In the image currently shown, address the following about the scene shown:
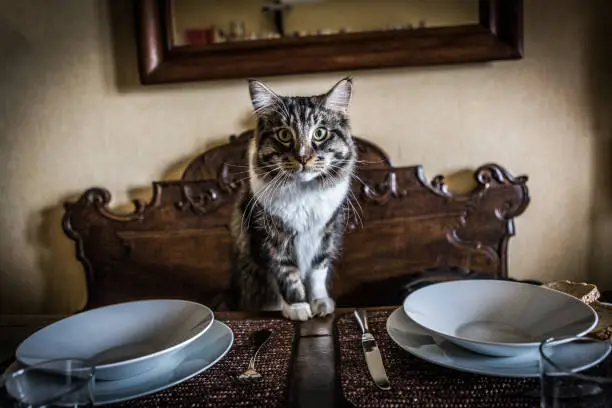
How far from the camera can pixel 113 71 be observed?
4.89ft

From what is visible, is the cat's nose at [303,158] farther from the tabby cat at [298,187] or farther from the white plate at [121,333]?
the white plate at [121,333]

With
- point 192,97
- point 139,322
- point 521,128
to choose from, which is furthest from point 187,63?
point 521,128

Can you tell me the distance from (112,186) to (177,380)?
3.40ft

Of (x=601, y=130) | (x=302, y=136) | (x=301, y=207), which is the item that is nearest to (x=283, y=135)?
(x=302, y=136)

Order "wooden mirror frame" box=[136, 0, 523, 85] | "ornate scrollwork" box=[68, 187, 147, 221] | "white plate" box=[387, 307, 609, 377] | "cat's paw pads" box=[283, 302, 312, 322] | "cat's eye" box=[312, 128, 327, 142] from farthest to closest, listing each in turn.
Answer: "ornate scrollwork" box=[68, 187, 147, 221]
"wooden mirror frame" box=[136, 0, 523, 85]
"cat's eye" box=[312, 128, 327, 142]
"cat's paw pads" box=[283, 302, 312, 322]
"white plate" box=[387, 307, 609, 377]

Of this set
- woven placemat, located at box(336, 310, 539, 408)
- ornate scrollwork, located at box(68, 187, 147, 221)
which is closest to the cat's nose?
woven placemat, located at box(336, 310, 539, 408)

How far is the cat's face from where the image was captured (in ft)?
3.22

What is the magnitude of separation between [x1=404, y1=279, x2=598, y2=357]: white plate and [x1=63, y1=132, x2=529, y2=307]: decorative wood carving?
0.58 meters

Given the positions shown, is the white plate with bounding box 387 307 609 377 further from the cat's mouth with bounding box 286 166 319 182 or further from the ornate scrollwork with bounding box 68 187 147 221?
the ornate scrollwork with bounding box 68 187 147 221

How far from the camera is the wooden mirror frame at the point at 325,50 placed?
1339 millimetres

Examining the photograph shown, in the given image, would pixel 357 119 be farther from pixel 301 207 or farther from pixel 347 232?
pixel 301 207

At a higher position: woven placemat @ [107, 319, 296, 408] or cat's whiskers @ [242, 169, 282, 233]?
cat's whiskers @ [242, 169, 282, 233]

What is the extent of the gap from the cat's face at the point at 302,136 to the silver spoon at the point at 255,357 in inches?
12.7

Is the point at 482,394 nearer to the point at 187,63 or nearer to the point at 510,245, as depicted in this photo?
the point at 510,245
